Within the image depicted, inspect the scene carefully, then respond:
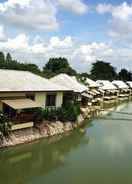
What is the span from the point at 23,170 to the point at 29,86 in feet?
24.5

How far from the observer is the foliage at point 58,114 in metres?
20.0

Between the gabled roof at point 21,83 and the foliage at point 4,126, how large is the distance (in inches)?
62.0

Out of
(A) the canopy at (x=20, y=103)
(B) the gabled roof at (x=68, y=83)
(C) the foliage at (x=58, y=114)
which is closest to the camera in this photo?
(A) the canopy at (x=20, y=103)

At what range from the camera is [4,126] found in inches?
648

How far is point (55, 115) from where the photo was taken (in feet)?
70.6

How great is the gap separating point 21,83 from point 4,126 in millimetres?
4232

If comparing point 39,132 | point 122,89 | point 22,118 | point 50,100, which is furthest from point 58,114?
point 122,89

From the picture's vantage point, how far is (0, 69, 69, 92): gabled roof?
60.6ft

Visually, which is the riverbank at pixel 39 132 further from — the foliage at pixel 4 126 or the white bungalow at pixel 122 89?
the white bungalow at pixel 122 89

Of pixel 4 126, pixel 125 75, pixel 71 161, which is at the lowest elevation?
pixel 71 161

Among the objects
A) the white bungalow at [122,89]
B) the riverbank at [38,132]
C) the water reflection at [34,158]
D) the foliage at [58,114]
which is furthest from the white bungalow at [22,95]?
the white bungalow at [122,89]

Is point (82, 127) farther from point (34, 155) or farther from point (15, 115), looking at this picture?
point (34, 155)

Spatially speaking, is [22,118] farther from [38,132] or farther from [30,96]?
[30,96]

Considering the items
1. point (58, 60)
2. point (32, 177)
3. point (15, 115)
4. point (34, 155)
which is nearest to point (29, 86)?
point (15, 115)
